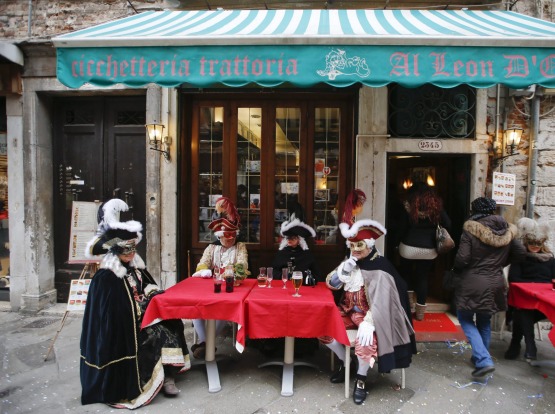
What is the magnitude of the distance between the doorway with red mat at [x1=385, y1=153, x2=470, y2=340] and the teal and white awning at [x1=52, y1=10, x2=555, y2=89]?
6.95 ft

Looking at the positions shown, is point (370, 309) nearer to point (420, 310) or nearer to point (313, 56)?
point (420, 310)

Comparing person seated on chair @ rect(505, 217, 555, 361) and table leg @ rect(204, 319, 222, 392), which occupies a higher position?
person seated on chair @ rect(505, 217, 555, 361)

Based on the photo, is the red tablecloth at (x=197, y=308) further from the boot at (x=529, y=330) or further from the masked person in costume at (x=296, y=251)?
the boot at (x=529, y=330)

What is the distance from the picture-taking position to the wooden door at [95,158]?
6367 millimetres

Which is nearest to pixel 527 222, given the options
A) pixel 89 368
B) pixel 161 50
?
pixel 161 50

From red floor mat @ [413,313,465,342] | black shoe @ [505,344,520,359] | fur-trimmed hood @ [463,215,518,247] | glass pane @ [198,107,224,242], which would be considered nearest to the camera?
fur-trimmed hood @ [463,215,518,247]

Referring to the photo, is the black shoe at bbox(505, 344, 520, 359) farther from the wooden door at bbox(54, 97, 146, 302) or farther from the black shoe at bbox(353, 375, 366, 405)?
the wooden door at bbox(54, 97, 146, 302)

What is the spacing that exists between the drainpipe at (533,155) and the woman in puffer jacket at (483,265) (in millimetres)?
1641

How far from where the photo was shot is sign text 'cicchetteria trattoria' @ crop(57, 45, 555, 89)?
3723 millimetres

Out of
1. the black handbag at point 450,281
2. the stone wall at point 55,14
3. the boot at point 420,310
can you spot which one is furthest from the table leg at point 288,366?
the stone wall at point 55,14

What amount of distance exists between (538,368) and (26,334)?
672 cm

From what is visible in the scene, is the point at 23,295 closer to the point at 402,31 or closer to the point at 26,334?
the point at 26,334

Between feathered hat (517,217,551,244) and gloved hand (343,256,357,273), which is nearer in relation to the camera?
gloved hand (343,256,357,273)

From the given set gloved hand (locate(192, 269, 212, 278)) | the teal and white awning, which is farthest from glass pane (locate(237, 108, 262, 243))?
the teal and white awning
